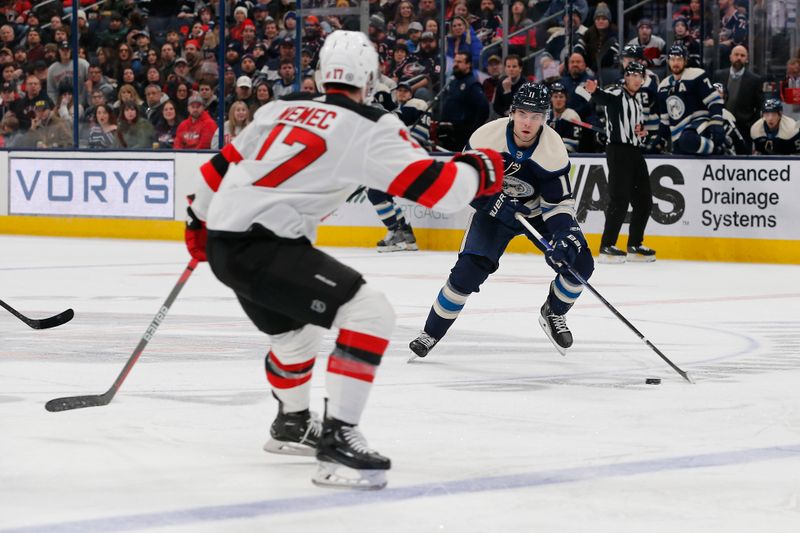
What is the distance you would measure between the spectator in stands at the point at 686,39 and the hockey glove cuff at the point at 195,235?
8.45 metres

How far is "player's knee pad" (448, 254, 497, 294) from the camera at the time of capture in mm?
6000

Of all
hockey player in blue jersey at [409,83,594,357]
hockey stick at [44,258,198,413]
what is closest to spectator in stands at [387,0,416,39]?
hockey player in blue jersey at [409,83,594,357]

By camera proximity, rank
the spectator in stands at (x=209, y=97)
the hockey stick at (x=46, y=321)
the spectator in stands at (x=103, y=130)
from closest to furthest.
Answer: the hockey stick at (x=46, y=321) < the spectator in stands at (x=209, y=97) < the spectator in stands at (x=103, y=130)

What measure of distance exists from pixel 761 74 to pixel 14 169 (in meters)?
7.70

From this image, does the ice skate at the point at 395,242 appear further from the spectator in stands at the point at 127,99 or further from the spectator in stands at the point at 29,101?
the spectator in stands at the point at 29,101

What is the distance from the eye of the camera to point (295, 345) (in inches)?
148

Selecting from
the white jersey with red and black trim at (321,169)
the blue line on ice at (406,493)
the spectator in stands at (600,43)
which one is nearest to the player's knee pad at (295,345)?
the white jersey with red and black trim at (321,169)

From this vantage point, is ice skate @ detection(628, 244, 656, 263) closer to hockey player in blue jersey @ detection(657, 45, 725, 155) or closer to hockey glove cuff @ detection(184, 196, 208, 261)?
hockey player in blue jersey @ detection(657, 45, 725, 155)

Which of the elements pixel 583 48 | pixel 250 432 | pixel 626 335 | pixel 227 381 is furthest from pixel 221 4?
pixel 250 432

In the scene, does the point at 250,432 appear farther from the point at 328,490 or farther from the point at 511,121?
→ the point at 511,121

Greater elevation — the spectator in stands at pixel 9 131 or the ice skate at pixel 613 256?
the spectator in stands at pixel 9 131

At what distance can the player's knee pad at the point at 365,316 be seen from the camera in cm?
343

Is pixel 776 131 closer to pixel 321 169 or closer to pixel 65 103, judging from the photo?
pixel 65 103

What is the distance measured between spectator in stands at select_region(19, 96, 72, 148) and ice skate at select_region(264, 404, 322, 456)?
1160 cm
